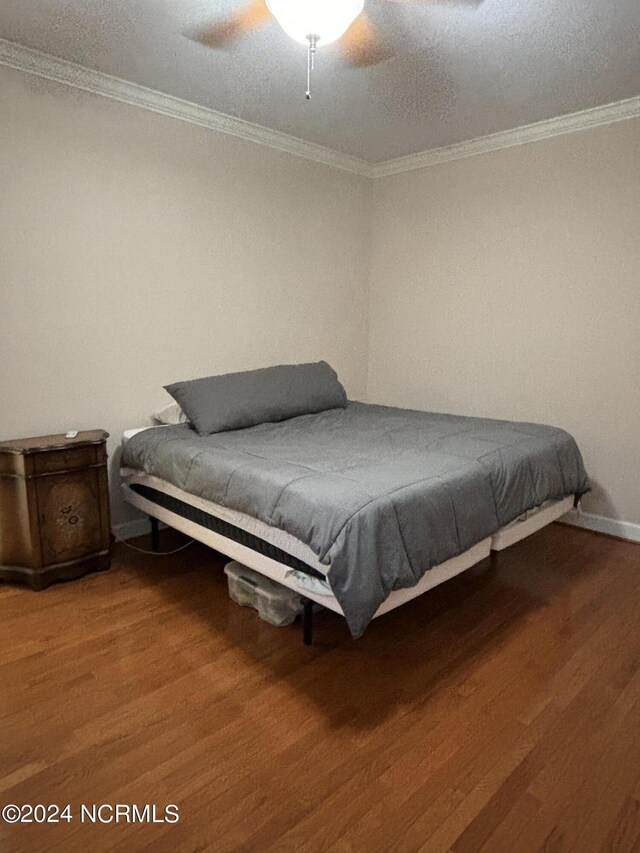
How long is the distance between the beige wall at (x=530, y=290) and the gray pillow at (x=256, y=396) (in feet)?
3.15

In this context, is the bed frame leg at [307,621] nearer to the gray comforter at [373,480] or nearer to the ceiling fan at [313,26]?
the gray comforter at [373,480]

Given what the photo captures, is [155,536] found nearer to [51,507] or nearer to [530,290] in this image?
[51,507]

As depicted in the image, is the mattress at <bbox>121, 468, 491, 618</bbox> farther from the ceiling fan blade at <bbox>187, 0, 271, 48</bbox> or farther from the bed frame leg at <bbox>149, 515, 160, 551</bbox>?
the ceiling fan blade at <bbox>187, 0, 271, 48</bbox>

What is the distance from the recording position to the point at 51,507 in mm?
2566

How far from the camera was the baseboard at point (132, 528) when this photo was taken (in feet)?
10.4

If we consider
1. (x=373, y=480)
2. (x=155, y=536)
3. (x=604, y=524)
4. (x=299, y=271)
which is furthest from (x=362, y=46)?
(x=604, y=524)

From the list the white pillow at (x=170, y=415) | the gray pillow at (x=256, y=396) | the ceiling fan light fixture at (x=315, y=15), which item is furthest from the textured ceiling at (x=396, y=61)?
the white pillow at (x=170, y=415)

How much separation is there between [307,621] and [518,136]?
3.18 metres

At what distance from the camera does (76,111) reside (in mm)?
2725

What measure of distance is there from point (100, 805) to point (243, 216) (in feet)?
10.3

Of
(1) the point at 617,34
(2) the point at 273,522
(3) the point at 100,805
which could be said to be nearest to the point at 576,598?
(2) the point at 273,522

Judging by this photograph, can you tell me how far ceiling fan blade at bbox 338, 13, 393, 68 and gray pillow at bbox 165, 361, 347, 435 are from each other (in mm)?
1695

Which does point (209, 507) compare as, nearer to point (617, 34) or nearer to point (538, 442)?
point (538, 442)

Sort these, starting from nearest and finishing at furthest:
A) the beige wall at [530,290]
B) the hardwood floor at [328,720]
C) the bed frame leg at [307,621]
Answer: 1. the hardwood floor at [328,720]
2. the bed frame leg at [307,621]
3. the beige wall at [530,290]
